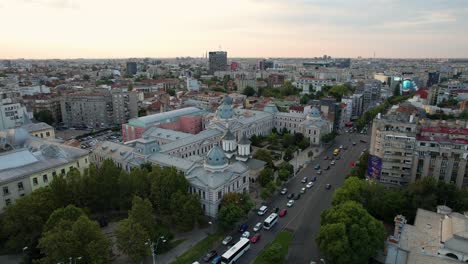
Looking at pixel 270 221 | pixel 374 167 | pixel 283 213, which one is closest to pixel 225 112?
pixel 283 213

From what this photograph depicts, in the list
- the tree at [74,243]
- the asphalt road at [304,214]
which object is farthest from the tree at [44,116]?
the asphalt road at [304,214]

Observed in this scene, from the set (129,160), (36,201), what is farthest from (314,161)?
(36,201)

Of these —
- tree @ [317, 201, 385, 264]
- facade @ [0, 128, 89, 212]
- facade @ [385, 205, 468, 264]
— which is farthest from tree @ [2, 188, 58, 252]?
facade @ [385, 205, 468, 264]

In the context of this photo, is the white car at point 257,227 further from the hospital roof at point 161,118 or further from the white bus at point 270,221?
the hospital roof at point 161,118

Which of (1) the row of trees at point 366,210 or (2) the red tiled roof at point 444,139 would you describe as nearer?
(1) the row of trees at point 366,210

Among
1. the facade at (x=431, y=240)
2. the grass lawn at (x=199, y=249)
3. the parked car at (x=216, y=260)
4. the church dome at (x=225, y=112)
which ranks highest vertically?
the church dome at (x=225, y=112)

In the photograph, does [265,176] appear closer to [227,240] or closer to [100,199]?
[227,240]
